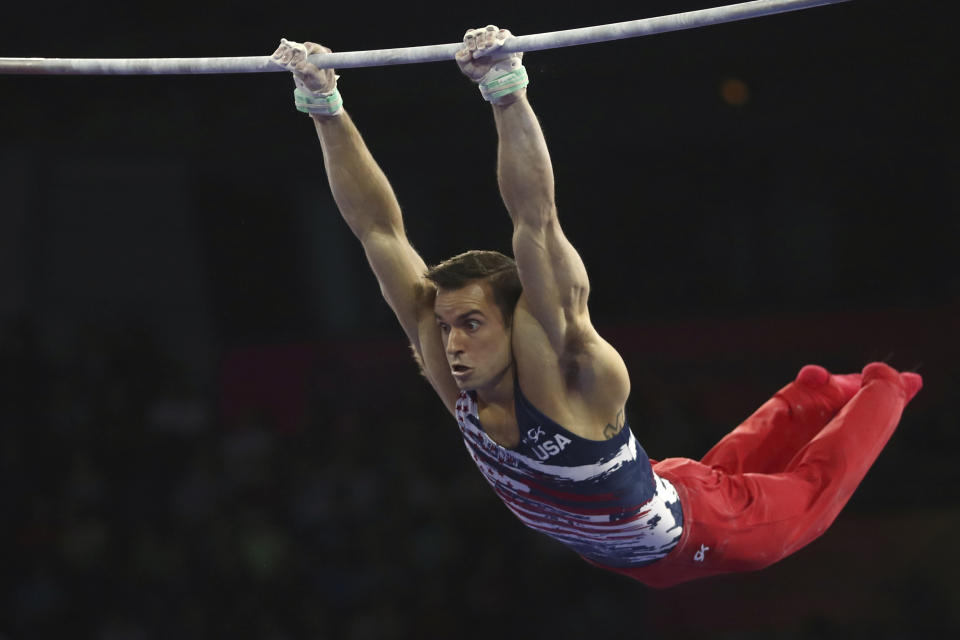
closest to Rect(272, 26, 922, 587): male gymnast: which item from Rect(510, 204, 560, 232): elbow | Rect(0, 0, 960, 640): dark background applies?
Rect(510, 204, 560, 232): elbow

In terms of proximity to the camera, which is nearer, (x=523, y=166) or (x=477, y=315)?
(x=523, y=166)

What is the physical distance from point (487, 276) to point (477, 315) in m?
0.11

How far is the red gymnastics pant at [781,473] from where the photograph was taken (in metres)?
3.28

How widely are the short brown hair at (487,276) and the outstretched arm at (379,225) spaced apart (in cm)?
19

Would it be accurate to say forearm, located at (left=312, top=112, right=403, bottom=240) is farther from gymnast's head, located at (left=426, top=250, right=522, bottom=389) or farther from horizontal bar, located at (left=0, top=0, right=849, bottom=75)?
gymnast's head, located at (left=426, top=250, right=522, bottom=389)

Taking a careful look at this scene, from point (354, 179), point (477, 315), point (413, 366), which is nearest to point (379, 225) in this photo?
point (354, 179)

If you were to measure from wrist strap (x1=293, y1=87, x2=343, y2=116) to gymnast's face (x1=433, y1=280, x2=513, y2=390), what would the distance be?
0.66 m

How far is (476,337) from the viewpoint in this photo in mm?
2748

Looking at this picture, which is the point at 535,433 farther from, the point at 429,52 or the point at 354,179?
the point at 429,52

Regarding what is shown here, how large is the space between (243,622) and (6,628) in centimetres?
127

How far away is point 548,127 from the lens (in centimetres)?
601

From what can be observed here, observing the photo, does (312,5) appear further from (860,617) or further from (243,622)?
(860,617)

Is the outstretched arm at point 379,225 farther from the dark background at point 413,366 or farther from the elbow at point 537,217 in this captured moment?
the dark background at point 413,366

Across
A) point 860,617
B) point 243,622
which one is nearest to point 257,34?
point 243,622
